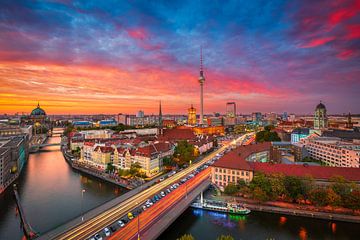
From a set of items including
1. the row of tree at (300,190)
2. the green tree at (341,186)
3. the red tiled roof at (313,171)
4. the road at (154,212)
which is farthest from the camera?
the red tiled roof at (313,171)

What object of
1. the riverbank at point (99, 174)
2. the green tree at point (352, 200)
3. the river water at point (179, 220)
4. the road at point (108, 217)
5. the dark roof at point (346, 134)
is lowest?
the river water at point (179, 220)

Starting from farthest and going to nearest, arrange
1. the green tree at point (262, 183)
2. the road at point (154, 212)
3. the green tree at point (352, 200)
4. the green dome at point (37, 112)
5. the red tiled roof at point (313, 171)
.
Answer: the green dome at point (37, 112), the red tiled roof at point (313, 171), the green tree at point (262, 183), the green tree at point (352, 200), the road at point (154, 212)

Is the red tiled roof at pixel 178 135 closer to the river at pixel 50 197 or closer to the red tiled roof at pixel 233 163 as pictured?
the river at pixel 50 197

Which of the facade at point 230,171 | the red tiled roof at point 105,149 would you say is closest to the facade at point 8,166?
the red tiled roof at point 105,149

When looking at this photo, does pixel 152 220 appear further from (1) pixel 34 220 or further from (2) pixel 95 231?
(1) pixel 34 220

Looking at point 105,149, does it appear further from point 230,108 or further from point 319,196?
point 230,108

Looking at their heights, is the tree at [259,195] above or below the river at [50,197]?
above

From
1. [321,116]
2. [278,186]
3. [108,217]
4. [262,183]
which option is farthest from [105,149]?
[321,116]
